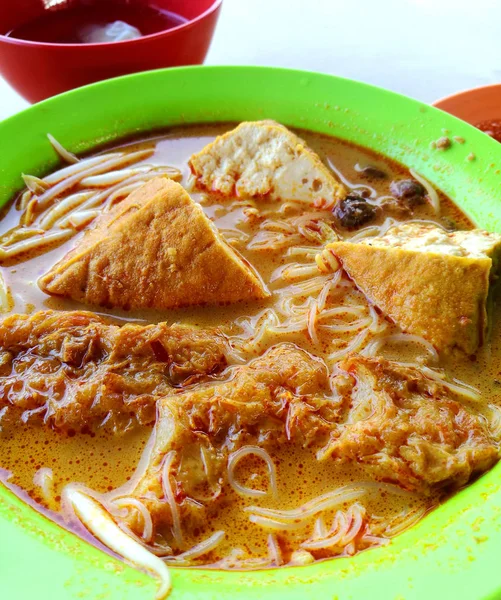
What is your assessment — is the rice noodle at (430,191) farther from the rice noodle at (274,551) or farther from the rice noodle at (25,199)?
the rice noodle at (25,199)

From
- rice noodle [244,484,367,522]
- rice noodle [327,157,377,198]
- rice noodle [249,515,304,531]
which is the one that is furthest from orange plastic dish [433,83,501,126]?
rice noodle [249,515,304,531]

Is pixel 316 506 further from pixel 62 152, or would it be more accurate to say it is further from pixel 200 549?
pixel 62 152

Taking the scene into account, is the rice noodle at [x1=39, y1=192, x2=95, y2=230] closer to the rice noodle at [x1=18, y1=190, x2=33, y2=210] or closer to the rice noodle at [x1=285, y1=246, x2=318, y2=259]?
the rice noodle at [x1=18, y1=190, x2=33, y2=210]

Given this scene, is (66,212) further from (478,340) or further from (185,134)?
(478,340)

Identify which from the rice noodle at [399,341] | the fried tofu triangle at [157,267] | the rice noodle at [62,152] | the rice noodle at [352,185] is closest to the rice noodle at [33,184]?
the rice noodle at [62,152]

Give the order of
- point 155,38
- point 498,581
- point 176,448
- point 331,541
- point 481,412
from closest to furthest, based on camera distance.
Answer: point 498,581 < point 331,541 < point 176,448 < point 481,412 < point 155,38

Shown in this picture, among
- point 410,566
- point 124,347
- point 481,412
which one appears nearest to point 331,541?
point 410,566

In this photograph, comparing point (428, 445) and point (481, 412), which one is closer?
point (428, 445)
